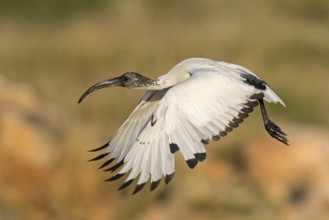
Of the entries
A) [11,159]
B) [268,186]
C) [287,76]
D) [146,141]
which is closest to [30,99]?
[11,159]

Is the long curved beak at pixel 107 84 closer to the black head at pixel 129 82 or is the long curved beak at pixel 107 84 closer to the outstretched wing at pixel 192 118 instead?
the black head at pixel 129 82

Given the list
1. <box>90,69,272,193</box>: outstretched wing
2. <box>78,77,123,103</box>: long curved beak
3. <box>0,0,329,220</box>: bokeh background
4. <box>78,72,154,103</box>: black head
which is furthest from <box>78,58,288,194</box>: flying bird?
<box>0,0,329,220</box>: bokeh background

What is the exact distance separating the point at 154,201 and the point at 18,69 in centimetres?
751


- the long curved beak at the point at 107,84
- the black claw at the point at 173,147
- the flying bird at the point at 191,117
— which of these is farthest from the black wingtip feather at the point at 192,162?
the long curved beak at the point at 107,84

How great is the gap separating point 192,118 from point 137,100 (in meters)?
9.95

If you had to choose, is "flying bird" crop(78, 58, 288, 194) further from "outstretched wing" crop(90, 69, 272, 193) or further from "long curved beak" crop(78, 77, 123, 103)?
"long curved beak" crop(78, 77, 123, 103)

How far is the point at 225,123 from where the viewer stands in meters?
7.37

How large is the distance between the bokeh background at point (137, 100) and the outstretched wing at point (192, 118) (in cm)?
310

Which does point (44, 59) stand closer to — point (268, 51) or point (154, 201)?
point (268, 51)

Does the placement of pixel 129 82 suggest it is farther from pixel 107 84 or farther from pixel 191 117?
pixel 191 117

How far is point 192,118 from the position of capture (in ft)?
24.4

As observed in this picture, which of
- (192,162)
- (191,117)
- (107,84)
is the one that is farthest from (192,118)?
(107,84)

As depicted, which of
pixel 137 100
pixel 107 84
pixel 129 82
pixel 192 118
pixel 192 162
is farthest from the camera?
pixel 137 100

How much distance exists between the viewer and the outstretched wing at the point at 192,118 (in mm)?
7359
